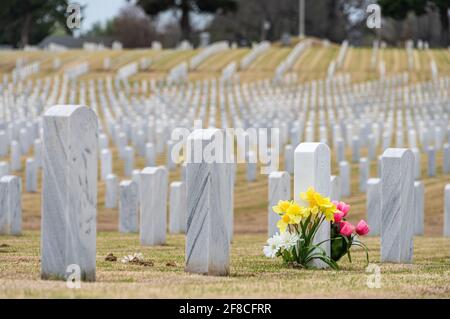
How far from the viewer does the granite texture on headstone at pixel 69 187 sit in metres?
7.77

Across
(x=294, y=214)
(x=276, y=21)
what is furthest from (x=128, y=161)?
(x=276, y=21)

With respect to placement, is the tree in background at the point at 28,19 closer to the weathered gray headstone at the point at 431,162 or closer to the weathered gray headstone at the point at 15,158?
the weathered gray headstone at the point at 15,158

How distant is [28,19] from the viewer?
97875 millimetres

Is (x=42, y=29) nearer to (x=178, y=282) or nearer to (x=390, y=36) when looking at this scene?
(x=390, y=36)

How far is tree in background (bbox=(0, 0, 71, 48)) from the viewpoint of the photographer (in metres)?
83.6

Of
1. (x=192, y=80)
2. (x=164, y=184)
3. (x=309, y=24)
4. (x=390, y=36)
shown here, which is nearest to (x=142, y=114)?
(x=192, y=80)

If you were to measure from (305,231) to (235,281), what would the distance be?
154cm

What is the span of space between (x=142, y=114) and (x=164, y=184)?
1110 inches

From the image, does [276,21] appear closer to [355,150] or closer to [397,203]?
[355,150]

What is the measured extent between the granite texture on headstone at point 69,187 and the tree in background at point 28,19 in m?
69.7

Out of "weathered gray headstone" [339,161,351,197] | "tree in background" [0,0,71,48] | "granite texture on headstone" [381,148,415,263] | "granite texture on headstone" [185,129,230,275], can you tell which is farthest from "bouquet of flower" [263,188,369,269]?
"tree in background" [0,0,71,48]

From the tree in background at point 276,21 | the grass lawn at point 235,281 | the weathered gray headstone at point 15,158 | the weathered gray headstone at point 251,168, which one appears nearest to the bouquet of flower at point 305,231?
→ the grass lawn at point 235,281

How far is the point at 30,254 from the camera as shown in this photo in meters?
11.1

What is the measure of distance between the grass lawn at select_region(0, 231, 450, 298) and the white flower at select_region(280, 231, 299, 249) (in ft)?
0.66
